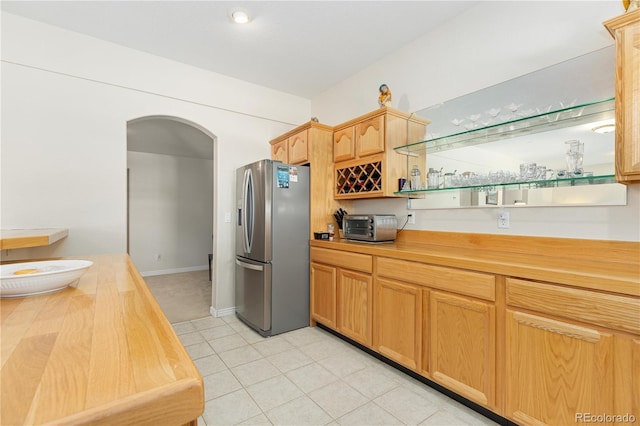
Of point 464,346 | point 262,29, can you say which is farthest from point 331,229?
point 262,29

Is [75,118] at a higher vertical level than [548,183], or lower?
higher

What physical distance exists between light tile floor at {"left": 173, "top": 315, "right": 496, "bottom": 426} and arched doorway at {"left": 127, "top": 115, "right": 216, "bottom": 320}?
3.50m

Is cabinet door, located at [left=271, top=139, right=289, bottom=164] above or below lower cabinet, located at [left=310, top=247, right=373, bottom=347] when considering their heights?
above

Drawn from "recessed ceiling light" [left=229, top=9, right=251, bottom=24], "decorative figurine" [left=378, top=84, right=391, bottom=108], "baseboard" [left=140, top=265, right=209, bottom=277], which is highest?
"recessed ceiling light" [left=229, top=9, right=251, bottom=24]

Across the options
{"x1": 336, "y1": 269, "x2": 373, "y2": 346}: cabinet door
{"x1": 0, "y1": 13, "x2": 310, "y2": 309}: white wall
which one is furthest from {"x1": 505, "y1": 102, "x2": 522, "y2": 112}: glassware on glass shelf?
{"x1": 0, "y1": 13, "x2": 310, "y2": 309}: white wall

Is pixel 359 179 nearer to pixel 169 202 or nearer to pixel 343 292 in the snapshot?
pixel 343 292

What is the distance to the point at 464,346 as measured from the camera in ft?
5.72

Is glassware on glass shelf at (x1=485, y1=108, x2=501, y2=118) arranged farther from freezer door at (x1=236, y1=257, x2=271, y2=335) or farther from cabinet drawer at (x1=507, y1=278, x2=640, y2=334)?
freezer door at (x1=236, y1=257, x2=271, y2=335)

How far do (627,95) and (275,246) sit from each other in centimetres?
262

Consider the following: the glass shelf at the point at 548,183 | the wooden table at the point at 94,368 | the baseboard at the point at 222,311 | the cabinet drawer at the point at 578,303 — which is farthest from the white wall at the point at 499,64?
the wooden table at the point at 94,368

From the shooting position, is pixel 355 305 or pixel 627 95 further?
pixel 355 305

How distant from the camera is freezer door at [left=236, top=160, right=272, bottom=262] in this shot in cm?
287

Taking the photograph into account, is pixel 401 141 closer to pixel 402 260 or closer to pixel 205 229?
pixel 402 260

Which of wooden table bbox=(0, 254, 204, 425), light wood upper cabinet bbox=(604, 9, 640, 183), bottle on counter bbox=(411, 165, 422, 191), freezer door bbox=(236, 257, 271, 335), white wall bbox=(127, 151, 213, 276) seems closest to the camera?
wooden table bbox=(0, 254, 204, 425)
